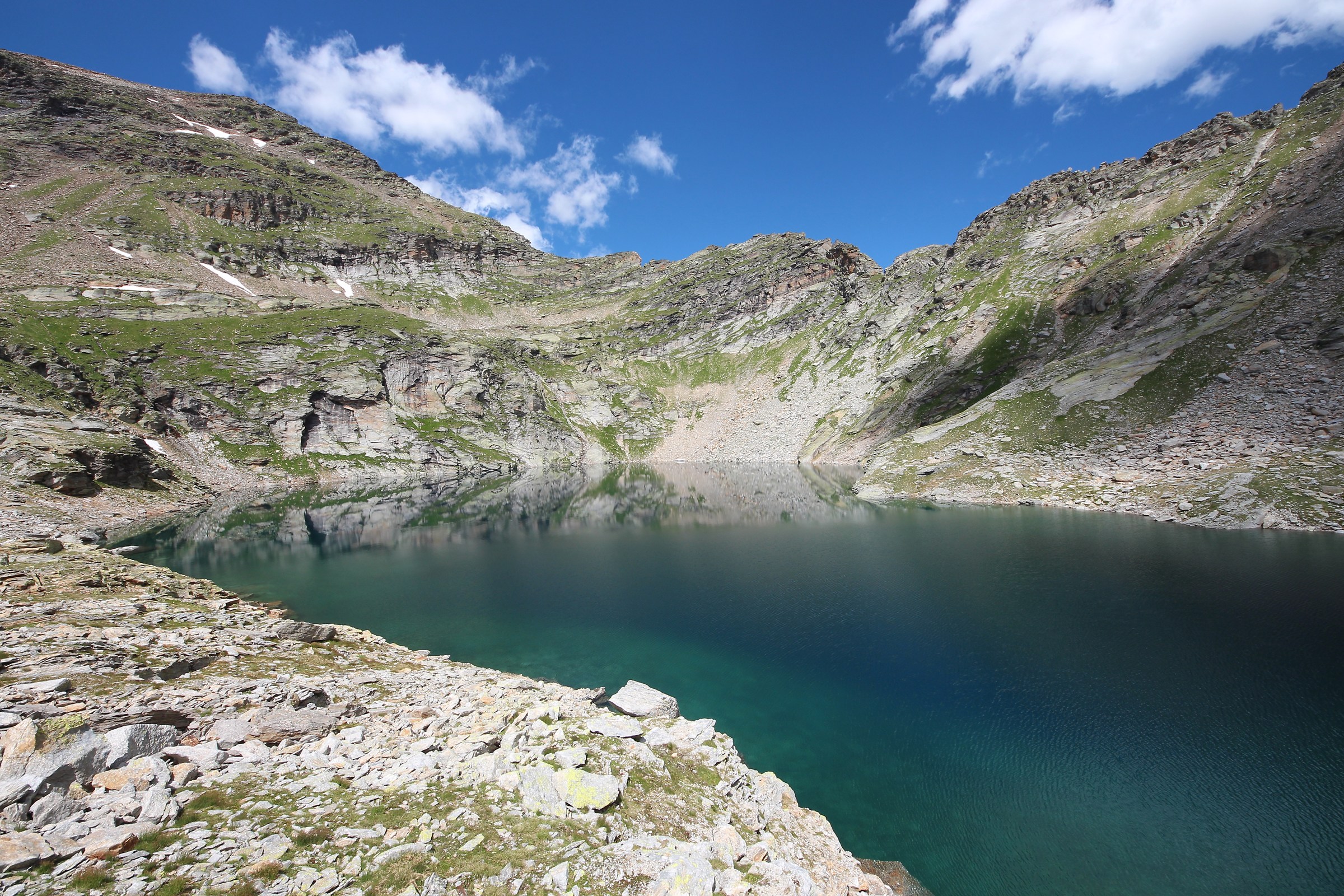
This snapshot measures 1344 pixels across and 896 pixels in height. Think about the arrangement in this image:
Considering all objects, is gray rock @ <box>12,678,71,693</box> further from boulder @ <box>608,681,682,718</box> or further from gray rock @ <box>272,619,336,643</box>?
boulder @ <box>608,681,682,718</box>

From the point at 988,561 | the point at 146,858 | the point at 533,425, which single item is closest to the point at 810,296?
the point at 533,425

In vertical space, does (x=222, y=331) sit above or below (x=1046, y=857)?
above

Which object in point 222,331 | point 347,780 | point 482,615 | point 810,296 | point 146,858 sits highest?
point 810,296

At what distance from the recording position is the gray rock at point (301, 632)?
19906 mm

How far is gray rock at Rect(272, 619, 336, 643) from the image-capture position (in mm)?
19906

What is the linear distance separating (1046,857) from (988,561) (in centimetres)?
2574

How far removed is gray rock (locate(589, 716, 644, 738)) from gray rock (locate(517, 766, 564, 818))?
8.24 ft

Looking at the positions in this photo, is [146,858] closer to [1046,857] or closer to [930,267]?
[1046,857]

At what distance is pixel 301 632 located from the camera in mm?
20312

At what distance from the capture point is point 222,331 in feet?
338

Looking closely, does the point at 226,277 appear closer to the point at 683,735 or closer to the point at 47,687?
the point at 47,687

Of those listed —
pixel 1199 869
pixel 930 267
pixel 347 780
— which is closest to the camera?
pixel 347 780

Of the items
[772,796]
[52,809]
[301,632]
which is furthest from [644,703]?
[301,632]

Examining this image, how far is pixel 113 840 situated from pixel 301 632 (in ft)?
51.2
